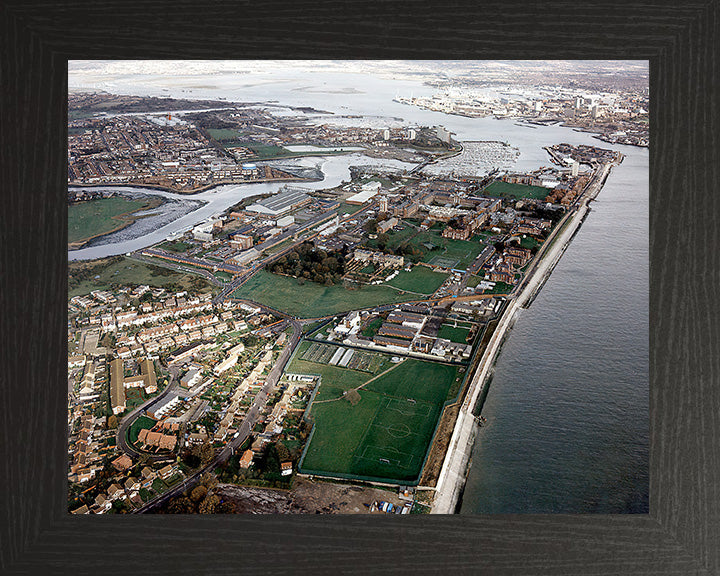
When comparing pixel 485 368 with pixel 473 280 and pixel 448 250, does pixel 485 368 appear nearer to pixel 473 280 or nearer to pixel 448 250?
pixel 473 280

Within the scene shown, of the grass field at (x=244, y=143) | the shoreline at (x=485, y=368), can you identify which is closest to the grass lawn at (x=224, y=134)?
the grass field at (x=244, y=143)

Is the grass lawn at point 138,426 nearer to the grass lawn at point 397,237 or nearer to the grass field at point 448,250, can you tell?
the grass lawn at point 397,237

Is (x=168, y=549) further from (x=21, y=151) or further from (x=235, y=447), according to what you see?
(x=21, y=151)

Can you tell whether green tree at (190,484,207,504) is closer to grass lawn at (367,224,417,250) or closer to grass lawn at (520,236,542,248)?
grass lawn at (367,224,417,250)

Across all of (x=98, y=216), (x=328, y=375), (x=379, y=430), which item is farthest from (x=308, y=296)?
(x=98, y=216)

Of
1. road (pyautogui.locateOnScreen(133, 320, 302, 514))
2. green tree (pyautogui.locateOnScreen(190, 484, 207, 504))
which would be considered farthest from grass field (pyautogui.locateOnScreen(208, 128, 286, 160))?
green tree (pyautogui.locateOnScreen(190, 484, 207, 504))

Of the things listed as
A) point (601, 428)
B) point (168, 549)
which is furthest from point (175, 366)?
point (601, 428)
